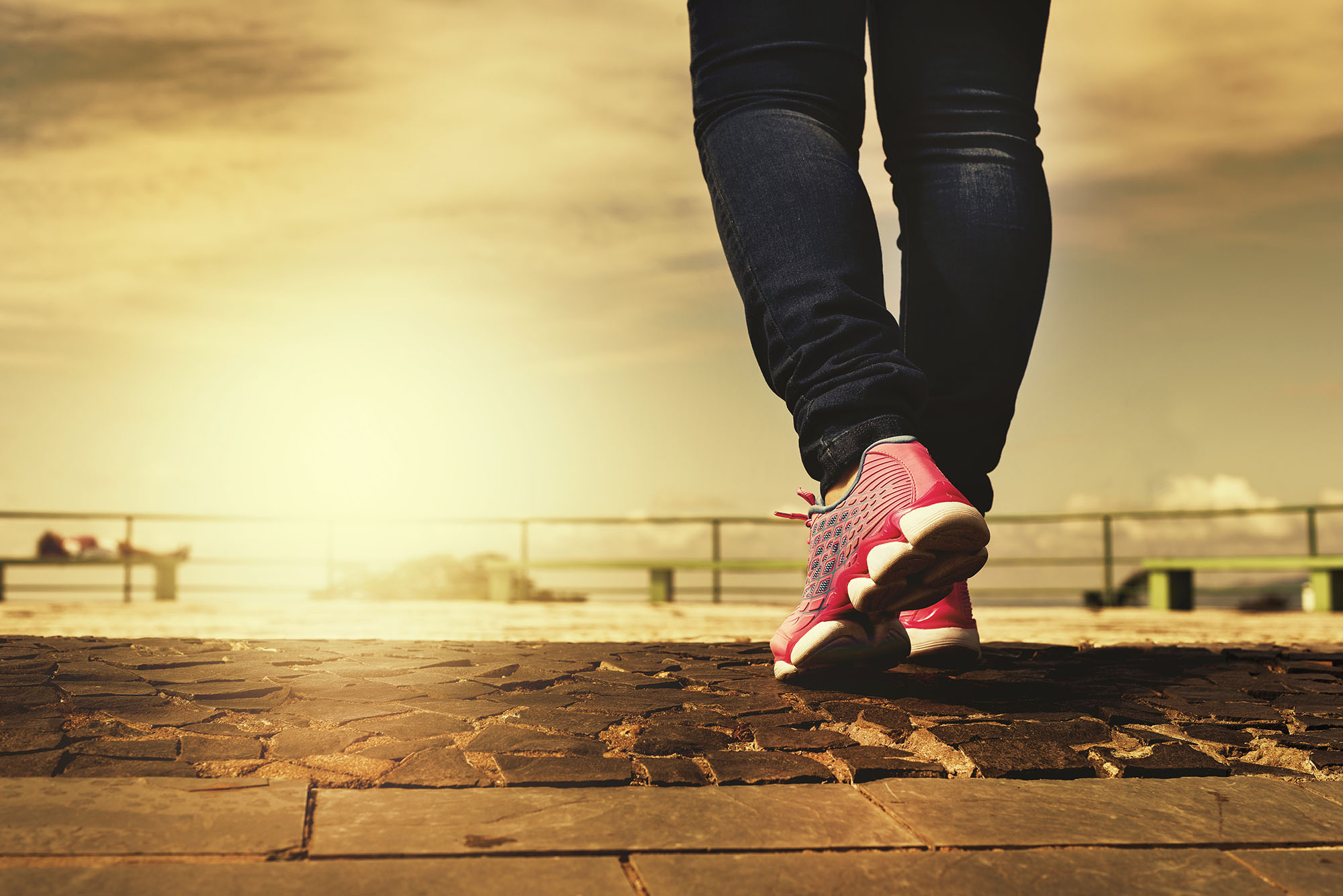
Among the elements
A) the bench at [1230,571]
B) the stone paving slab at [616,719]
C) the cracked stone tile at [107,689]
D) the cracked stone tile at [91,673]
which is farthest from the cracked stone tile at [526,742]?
the bench at [1230,571]

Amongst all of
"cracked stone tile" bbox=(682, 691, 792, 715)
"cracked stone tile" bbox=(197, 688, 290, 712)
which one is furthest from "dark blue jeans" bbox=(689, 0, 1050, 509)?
"cracked stone tile" bbox=(197, 688, 290, 712)

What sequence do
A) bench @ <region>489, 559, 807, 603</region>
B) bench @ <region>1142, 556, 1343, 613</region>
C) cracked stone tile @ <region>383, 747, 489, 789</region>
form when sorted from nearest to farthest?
cracked stone tile @ <region>383, 747, 489, 789</region>, bench @ <region>1142, 556, 1343, 613</region>, bench @ <region>489, 559, 807, 603</region>

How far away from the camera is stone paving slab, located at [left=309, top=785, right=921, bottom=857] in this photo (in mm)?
690

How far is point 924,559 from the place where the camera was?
45.2 inches

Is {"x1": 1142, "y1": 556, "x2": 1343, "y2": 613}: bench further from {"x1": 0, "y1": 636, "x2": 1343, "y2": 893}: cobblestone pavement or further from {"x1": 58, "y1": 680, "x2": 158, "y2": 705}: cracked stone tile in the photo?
{"x1": 58, "y1": 680, "x2": 158, "y2": 705}: cracked stone tile

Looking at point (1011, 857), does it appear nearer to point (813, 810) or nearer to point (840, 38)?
point (813, 810)

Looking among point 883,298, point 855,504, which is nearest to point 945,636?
point 855,504

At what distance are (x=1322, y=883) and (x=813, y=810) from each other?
33 centimetres

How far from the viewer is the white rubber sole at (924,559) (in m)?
1.12

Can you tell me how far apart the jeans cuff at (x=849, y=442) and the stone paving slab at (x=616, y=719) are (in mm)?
269

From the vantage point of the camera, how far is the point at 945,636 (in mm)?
1507

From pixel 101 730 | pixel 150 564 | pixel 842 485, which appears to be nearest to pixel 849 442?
pixel 842 485

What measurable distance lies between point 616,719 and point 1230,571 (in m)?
7.48

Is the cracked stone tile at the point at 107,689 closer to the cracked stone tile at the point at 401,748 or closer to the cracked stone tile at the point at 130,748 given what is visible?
the cracked stone tile at the point at 130,748
